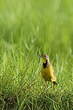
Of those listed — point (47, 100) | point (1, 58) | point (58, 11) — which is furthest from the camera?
point (58, 11)

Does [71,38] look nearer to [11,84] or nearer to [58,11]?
[58,11]

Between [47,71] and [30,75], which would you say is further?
[30,75]

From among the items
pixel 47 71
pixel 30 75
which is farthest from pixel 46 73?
pixel 30 75

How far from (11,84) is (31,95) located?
23 cm

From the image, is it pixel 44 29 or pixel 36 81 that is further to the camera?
pixel 44 29

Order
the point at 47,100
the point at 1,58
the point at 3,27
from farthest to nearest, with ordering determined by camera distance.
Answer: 1. the point at 3,27
2. the point at 1,58
3. the point at 47,100

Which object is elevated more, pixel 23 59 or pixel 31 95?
pixel 23 59

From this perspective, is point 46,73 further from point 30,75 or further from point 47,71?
point 30,75

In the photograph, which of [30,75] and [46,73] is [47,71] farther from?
[30,75]

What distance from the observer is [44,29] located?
7.83 metres

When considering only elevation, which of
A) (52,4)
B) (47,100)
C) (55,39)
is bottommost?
(47,100)

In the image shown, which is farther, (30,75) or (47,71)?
(30,75)

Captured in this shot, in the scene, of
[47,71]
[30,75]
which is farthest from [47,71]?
[30,75]

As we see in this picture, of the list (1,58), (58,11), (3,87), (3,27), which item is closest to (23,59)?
(1,58)
